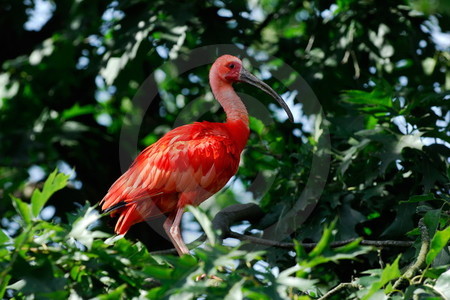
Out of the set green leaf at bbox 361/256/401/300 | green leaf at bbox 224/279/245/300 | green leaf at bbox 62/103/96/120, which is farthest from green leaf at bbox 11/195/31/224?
green leaf at bbox 62/103/96/120

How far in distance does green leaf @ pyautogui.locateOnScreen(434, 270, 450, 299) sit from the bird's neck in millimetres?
2797

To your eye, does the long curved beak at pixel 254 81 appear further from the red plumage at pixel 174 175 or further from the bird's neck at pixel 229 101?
the red plumage at pixel 174 175

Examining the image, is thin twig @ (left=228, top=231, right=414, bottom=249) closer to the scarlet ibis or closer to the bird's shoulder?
the scarlet ibis

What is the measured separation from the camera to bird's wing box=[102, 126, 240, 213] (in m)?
5.46

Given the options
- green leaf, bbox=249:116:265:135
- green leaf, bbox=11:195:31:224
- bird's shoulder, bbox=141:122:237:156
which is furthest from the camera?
green leaf, bbox=249:116:265:135

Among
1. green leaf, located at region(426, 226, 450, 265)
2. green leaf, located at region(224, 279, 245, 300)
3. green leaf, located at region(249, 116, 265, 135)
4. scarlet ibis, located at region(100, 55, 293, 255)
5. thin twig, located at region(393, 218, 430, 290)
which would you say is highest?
green leaf, located at region(224, 279, 245, 300)

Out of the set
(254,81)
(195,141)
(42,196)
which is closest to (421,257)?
(42,196)

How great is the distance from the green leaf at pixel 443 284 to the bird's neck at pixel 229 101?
2.80 metres

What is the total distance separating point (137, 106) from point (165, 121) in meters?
0.37

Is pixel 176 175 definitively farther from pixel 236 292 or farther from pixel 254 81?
pixel 236 292

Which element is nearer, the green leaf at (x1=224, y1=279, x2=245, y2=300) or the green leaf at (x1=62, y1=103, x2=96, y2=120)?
the green leaf at (x1=224, y1=279, x2=245, y2=300)

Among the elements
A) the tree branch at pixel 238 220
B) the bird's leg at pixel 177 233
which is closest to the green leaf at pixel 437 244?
the tree branch at pixel 238 220

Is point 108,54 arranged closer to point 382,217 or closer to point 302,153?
point 302,153

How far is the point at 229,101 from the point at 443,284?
3.05 metres
